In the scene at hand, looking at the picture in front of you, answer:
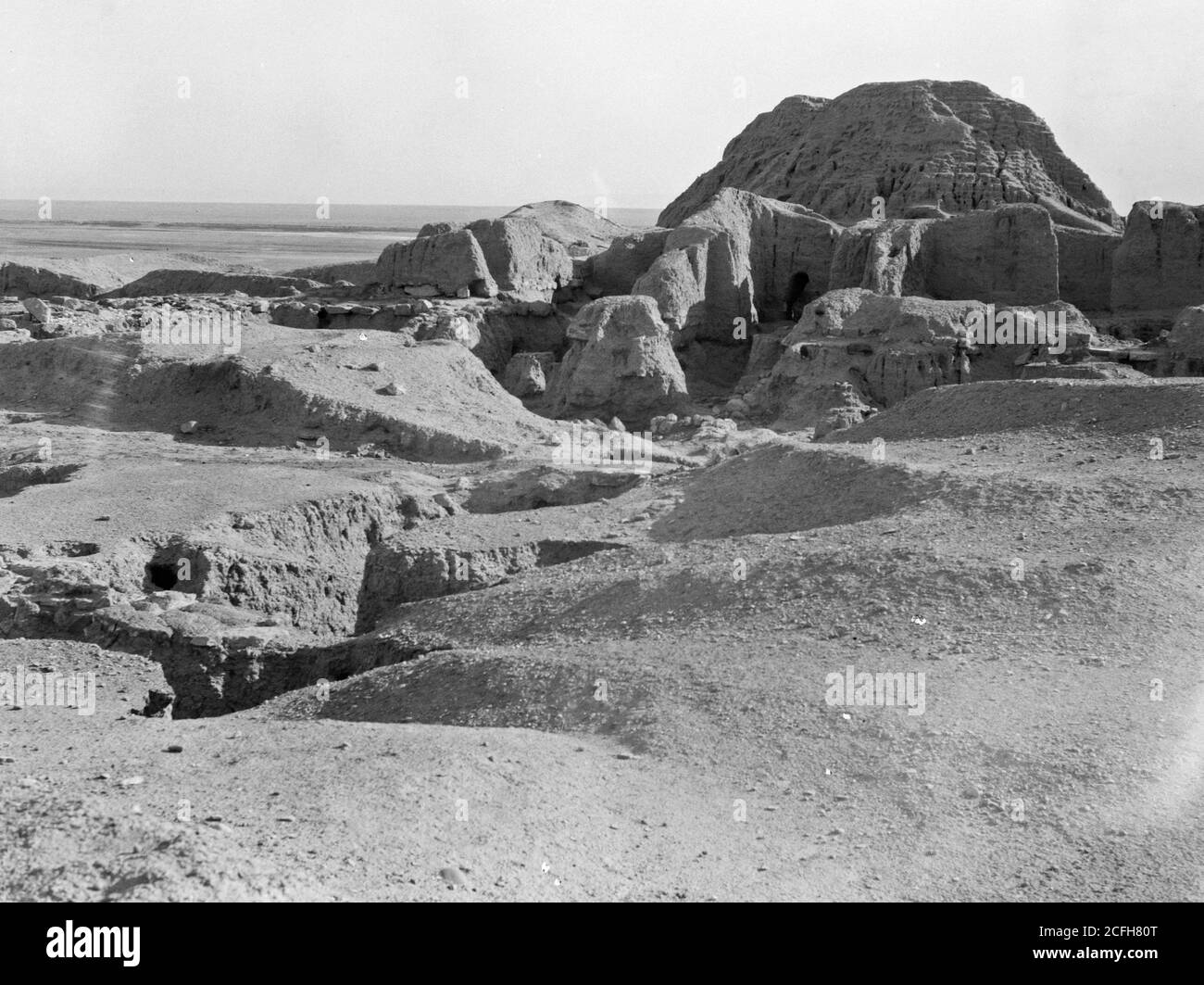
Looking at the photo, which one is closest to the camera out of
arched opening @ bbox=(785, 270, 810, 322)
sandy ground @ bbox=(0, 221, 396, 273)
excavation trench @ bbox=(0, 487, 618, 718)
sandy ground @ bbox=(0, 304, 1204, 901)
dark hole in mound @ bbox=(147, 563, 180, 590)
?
sandy ground @ bbox=(0, 304, 1204, 901)

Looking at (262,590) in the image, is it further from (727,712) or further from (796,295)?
(796,295)

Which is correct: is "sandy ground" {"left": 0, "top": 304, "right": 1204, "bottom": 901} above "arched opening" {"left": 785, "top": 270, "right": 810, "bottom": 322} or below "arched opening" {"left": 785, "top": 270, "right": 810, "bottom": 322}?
below

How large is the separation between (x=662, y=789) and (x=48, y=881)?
2689mm

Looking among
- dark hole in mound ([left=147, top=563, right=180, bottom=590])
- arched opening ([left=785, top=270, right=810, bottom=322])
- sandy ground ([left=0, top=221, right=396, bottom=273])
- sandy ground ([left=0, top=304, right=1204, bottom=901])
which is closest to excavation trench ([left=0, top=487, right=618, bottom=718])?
dark hole in mound ([left=147, top=563, right=180, bottom=590])

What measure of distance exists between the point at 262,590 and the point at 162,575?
0.79 m

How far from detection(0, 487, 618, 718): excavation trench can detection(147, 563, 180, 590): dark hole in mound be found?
0.01 m

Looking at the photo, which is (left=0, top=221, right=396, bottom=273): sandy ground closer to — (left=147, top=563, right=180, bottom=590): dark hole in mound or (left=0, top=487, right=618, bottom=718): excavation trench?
(left=0, top=487, right=618, bottom=718): excavation trench

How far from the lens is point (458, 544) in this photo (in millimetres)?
11203

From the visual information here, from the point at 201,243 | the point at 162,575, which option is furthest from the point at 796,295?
the point at 201,243

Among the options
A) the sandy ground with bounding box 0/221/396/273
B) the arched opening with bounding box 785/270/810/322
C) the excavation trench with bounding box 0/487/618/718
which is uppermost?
the sandy ground with bounding box 0/221/396/273

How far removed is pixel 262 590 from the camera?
11.3 meters

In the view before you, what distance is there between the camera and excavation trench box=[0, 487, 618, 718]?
9.45 meters

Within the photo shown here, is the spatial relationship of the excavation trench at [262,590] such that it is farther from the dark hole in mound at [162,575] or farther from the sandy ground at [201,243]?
the sandy ground at [201,243]

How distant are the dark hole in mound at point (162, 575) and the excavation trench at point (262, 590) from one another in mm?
11
